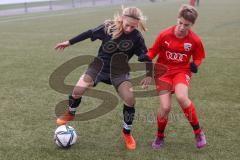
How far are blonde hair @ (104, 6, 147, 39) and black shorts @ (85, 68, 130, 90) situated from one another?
46 centimetres

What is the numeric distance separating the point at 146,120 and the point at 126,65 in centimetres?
Answer: 106

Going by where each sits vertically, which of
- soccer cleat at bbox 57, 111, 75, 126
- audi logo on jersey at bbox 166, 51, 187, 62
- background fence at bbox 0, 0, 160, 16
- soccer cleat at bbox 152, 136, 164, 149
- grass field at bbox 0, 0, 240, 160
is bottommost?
background fence at bbox 0, 0, 160, 16

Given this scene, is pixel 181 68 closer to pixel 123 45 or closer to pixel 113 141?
pixel 123 45

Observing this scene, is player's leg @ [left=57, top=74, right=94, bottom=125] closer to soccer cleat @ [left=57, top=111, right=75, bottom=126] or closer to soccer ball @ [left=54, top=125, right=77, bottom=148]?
soccer cleat @ [left=57, top=111, right=75, bottom=126]

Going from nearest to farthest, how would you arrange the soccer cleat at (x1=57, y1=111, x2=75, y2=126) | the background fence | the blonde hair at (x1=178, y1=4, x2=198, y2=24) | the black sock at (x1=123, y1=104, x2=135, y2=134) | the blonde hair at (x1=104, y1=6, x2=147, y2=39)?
the blonde hair at (x1=178, y1=4, x2=198, y2=24)
the blonde hair at (x1=104, y1=6, x2=147, y2=39)
the black sock at (x1=123, y1=104, x2=135, y2=134)
the soccer cleat at (x1=57, y1=111, x2=75, y2=126)
the background fence

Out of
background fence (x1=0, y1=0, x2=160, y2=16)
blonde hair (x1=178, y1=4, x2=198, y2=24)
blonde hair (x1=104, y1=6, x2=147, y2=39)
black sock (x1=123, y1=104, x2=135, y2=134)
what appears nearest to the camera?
blonde hair (x1=178, y1=4, x2=198, y2=24)

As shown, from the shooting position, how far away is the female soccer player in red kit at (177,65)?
4.26 m

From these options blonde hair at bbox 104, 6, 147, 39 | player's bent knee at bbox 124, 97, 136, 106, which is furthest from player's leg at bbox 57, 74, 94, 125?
blonde hair at bbox 104, 6, 147, 39

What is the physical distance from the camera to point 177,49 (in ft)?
14.3

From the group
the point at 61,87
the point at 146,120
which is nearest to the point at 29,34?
the point at 61,87

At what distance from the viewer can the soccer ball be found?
13.9ft

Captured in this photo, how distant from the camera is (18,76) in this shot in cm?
780

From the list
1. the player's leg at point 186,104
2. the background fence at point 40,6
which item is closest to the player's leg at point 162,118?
the player's leg at point 186,104

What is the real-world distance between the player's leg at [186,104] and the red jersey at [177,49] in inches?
6.8
